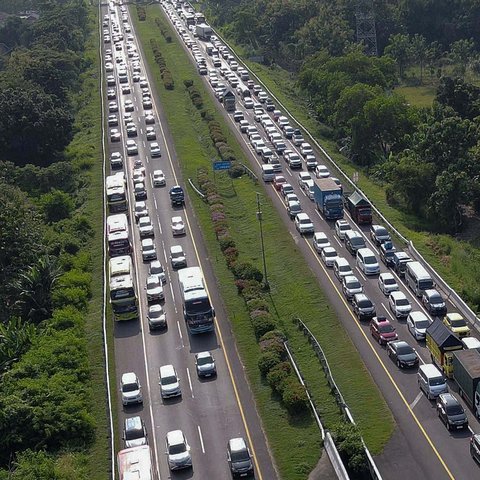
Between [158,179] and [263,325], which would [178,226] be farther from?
[263,325]

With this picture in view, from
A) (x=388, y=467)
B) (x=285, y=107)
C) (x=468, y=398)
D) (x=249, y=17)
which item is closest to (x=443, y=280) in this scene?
(x=468, y=398)

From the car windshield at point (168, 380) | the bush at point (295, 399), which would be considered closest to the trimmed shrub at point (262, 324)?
the car windshield at point (168, 380)

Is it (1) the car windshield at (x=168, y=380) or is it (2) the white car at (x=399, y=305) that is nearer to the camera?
(1) the car windshield at (x=168, y=380)

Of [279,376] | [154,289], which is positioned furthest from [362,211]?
[279,376]

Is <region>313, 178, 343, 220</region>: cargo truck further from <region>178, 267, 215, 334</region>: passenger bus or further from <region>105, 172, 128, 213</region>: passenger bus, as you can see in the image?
<region>178, 267, 215, 334</region>: passenger bus

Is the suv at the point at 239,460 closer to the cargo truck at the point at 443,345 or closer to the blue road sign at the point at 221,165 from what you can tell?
the cargo truck at the point at 443,345
